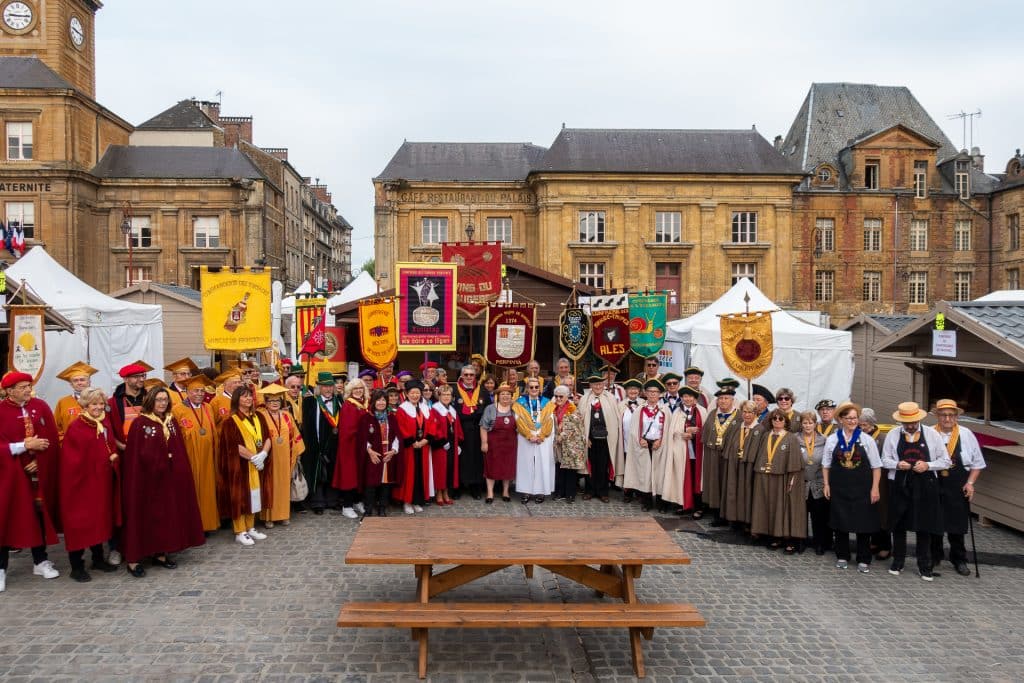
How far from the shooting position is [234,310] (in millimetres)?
11336

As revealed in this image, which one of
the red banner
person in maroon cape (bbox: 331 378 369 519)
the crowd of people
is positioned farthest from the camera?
the red banner

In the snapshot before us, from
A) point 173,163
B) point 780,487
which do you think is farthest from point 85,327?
point 173,163

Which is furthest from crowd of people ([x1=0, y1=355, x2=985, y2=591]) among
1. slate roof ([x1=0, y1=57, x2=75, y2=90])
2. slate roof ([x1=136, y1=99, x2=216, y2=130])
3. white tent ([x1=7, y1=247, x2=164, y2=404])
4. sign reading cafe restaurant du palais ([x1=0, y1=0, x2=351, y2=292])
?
slate roof ([x1=136, y1=99, x2=216, y2=130])

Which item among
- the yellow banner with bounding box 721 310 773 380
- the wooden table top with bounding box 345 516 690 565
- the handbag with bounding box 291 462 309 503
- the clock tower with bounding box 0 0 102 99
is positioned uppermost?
the clock tower with bounding box 0 0 102 99

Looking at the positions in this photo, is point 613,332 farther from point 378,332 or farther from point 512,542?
point 512,542

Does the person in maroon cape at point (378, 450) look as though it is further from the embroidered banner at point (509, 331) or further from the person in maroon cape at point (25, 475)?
the embroidered banner at point (509, 331)

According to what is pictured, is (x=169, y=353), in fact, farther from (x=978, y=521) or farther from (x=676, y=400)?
(x=978, y=521)

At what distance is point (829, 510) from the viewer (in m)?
7.62

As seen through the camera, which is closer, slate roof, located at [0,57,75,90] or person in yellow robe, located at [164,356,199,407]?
person in yellow robe, located at [164,356,199,407]

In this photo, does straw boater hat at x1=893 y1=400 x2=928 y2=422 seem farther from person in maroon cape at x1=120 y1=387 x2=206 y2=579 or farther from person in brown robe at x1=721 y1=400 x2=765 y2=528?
person in maroon cape at x1=120 y1=387 x2=206 y2=579

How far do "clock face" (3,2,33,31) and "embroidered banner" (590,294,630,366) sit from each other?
40.1 meters

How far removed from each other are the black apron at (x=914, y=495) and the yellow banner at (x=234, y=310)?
8730 mm

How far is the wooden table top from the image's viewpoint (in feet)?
17.0

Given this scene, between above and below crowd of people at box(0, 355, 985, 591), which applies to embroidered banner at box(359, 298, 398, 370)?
above
